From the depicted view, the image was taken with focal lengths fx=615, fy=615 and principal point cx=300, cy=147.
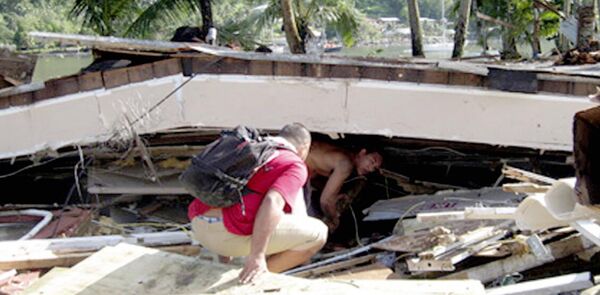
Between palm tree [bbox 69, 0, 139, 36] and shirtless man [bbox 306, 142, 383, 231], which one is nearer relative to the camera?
shirtless man [bbox 306, 142, 383, 231]

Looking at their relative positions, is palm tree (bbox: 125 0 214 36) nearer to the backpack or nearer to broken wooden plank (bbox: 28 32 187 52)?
broken wooden plank (bbox: 28 32 187 52)

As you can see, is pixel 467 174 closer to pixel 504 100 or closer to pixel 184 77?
pixel 504 100

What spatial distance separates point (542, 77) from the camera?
5.81 metres

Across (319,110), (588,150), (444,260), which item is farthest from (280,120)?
(588,150)

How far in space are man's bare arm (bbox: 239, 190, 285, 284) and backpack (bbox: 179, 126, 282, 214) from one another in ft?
0.63

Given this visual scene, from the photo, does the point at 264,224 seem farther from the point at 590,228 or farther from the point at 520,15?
the point at 520,15

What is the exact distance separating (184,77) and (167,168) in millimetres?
1264

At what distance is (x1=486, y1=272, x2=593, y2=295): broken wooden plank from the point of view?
3.69 m

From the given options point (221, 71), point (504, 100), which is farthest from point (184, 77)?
point (504, 100)

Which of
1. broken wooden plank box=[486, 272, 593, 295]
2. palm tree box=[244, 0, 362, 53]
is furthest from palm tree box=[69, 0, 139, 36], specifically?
broken wooden plank box=[486, 272, 593, 295]

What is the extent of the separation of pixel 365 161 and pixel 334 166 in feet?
1.15

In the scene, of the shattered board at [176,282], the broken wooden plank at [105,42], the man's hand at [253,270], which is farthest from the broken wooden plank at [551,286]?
the broken wooden plank at [105,42]

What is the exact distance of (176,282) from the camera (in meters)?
3.62

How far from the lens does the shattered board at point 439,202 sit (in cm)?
612
